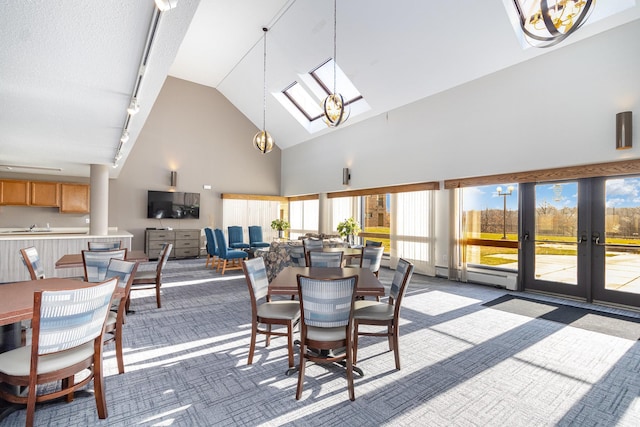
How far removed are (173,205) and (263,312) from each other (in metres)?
7.90

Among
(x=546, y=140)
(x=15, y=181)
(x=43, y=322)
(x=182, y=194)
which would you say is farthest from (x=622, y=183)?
(x=15, y=181)

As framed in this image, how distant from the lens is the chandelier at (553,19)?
2246 mm

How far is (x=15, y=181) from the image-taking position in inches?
303

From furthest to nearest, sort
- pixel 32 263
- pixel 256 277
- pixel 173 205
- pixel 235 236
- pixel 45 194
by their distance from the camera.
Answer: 1. pixel 173 205
2. pixel 235 236
3. pixel 45 194
4. pixel 32 263
5. pixel 256 277

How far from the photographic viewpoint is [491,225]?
6043 mm

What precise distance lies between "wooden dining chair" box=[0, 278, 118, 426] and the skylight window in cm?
604

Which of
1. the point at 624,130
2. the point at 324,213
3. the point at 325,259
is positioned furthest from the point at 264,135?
the point at 624,130

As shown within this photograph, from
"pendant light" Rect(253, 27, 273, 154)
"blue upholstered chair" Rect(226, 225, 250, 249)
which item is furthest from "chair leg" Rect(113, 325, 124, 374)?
"blue upholstered chair" Rect(226, 225, 250, 249)

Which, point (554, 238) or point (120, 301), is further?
point (554, 238)

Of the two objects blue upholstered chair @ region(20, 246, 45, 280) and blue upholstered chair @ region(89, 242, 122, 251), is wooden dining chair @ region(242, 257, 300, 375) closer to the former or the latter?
blue upholstered chair @ region(20, 246, 45, 280)

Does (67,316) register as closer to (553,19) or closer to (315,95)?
(553,19)

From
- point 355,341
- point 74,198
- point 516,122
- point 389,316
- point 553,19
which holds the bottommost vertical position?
point 355,341

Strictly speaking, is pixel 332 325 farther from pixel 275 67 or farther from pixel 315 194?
pixel 315 194

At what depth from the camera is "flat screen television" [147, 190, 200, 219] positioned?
9211 mm
